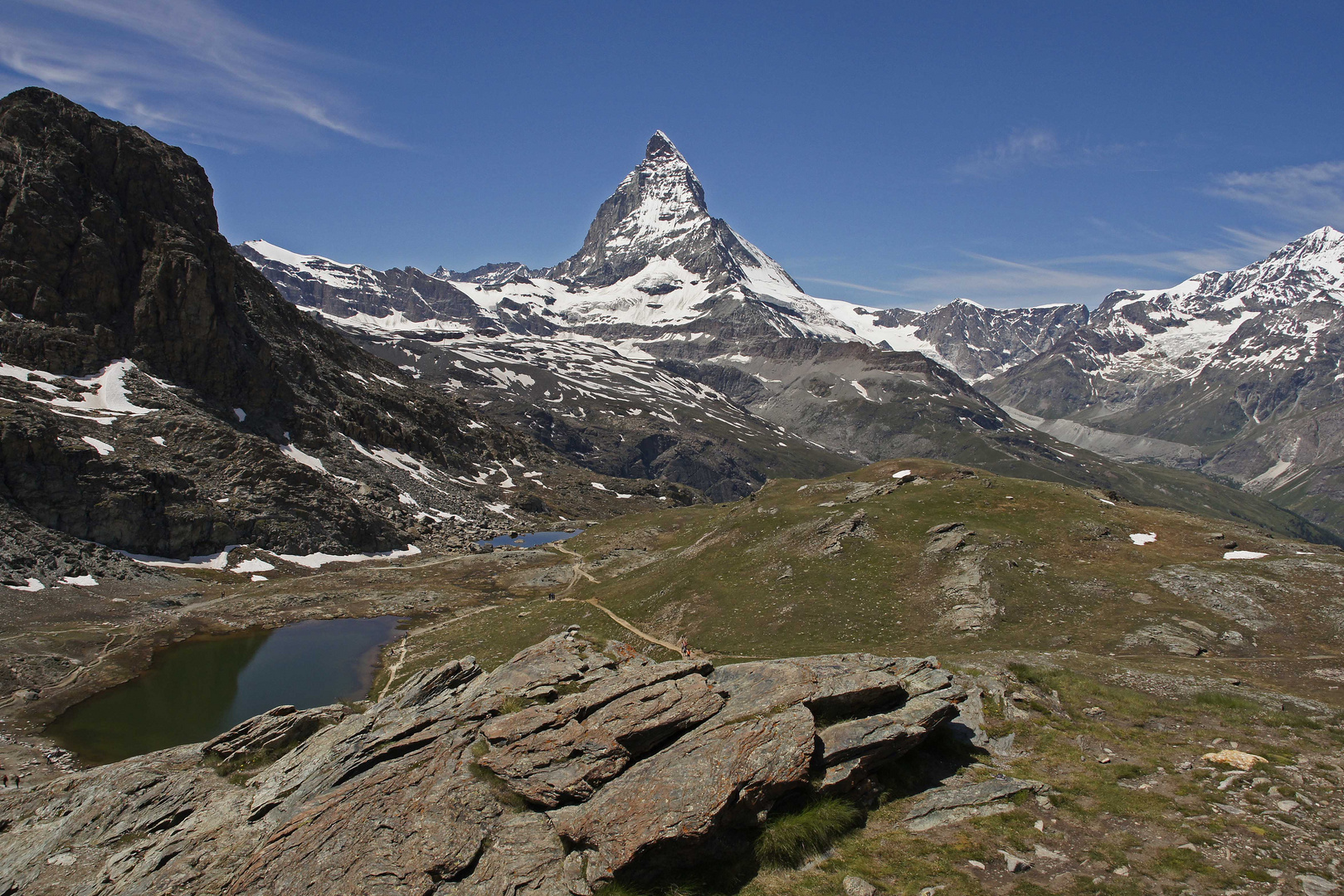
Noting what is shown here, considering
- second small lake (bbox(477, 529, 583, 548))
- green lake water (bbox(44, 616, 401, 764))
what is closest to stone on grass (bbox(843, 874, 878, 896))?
green lake water (bbox(44, 616, 401, 764))

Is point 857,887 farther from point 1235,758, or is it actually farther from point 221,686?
point 221,686

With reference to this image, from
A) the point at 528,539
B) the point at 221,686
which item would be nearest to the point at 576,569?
the point at 221,686

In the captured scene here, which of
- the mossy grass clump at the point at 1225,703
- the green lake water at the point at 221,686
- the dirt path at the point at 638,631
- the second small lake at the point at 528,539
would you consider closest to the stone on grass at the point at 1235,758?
the mossy grass clump at the point at 1225,703

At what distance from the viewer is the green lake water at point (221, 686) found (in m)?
47.8

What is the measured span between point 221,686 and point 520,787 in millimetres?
56637

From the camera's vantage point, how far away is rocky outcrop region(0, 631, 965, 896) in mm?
16594

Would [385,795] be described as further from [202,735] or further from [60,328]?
[60,328]

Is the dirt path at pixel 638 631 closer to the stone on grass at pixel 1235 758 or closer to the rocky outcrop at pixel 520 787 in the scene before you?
the rocky outcrop at pixel 520 787

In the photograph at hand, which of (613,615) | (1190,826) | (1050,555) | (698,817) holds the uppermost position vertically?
(1050,555)

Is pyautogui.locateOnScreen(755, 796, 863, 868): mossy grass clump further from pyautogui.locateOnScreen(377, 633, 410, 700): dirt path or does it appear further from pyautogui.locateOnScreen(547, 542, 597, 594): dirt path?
pyautogui.locateOnScreen(547, 542, 597, 594): dirt path

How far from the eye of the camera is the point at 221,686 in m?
60.1

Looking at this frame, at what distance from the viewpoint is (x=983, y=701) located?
26453mm

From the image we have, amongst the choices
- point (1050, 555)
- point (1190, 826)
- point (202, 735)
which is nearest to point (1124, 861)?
point (1190, 826)

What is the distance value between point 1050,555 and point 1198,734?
1177 inches
